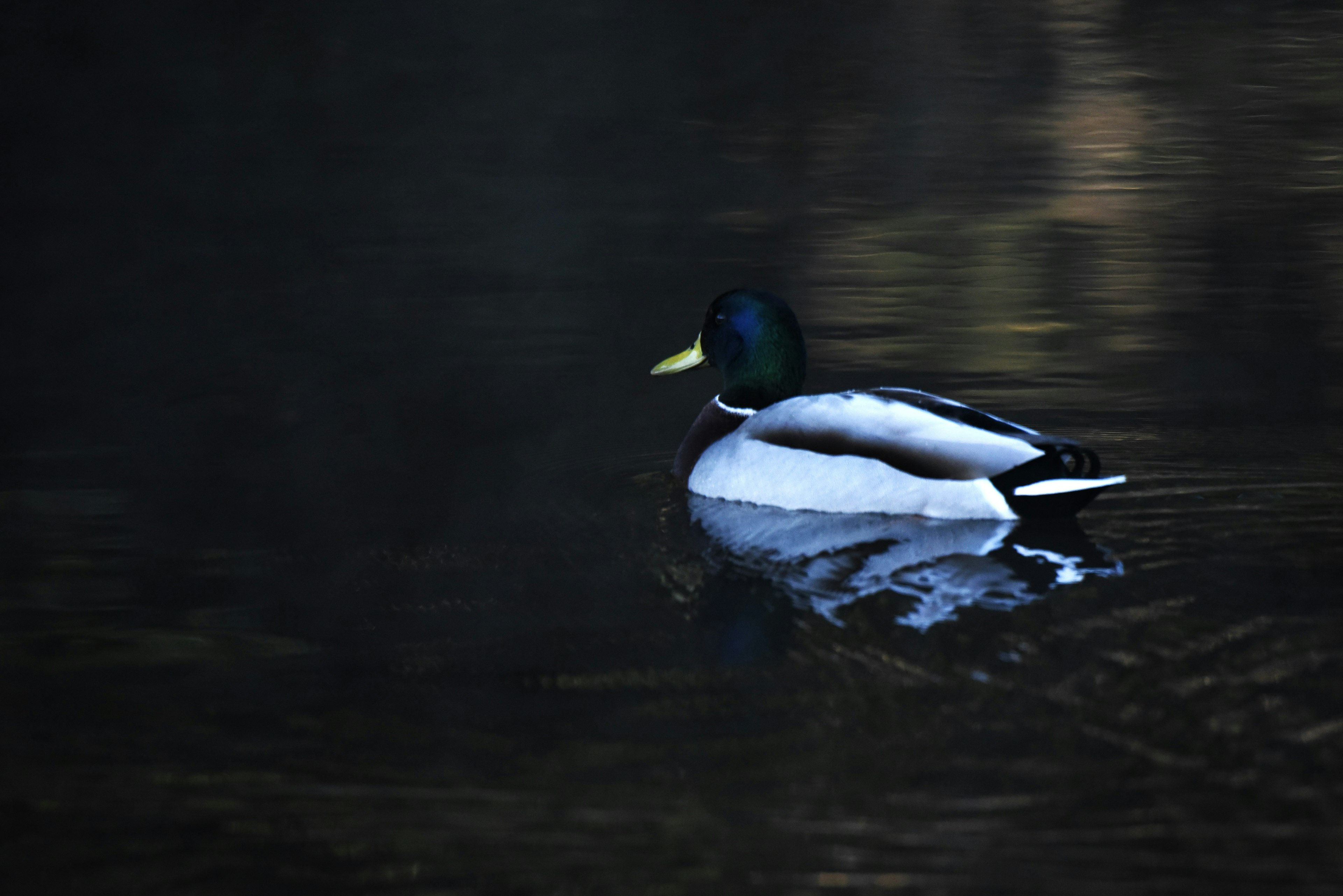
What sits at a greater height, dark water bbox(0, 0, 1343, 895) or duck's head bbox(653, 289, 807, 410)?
duck's head bbox(653, 289, 807, 410)

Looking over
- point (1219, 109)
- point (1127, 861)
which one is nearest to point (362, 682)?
point (1127, 861)

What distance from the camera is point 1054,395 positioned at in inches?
342

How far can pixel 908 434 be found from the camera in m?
6.36

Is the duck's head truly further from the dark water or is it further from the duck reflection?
the duck reflection

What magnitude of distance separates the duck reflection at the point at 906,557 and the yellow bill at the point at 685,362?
1.21 m

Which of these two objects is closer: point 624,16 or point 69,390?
point 69,390

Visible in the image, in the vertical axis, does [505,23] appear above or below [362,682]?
above

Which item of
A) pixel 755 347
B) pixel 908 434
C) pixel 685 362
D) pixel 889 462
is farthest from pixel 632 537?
pixel 685 362

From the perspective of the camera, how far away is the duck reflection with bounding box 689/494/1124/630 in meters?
5.38

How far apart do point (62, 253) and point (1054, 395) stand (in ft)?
30.0

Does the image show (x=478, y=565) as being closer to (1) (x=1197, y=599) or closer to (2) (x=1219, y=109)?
(1) (x=1197, y=599)

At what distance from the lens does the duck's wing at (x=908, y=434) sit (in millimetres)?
6199

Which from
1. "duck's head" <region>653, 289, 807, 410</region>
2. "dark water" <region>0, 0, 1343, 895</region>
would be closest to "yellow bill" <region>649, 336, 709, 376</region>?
"duck's head" <region>653, 289, 807, 410</region>

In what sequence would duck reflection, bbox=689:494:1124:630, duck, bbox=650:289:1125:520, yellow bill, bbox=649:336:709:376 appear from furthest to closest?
yellow bill, bbox=649:336:709:376, duck, bbox=650:289:1125:520, duck reflection, bbox=689:494:1124:630
